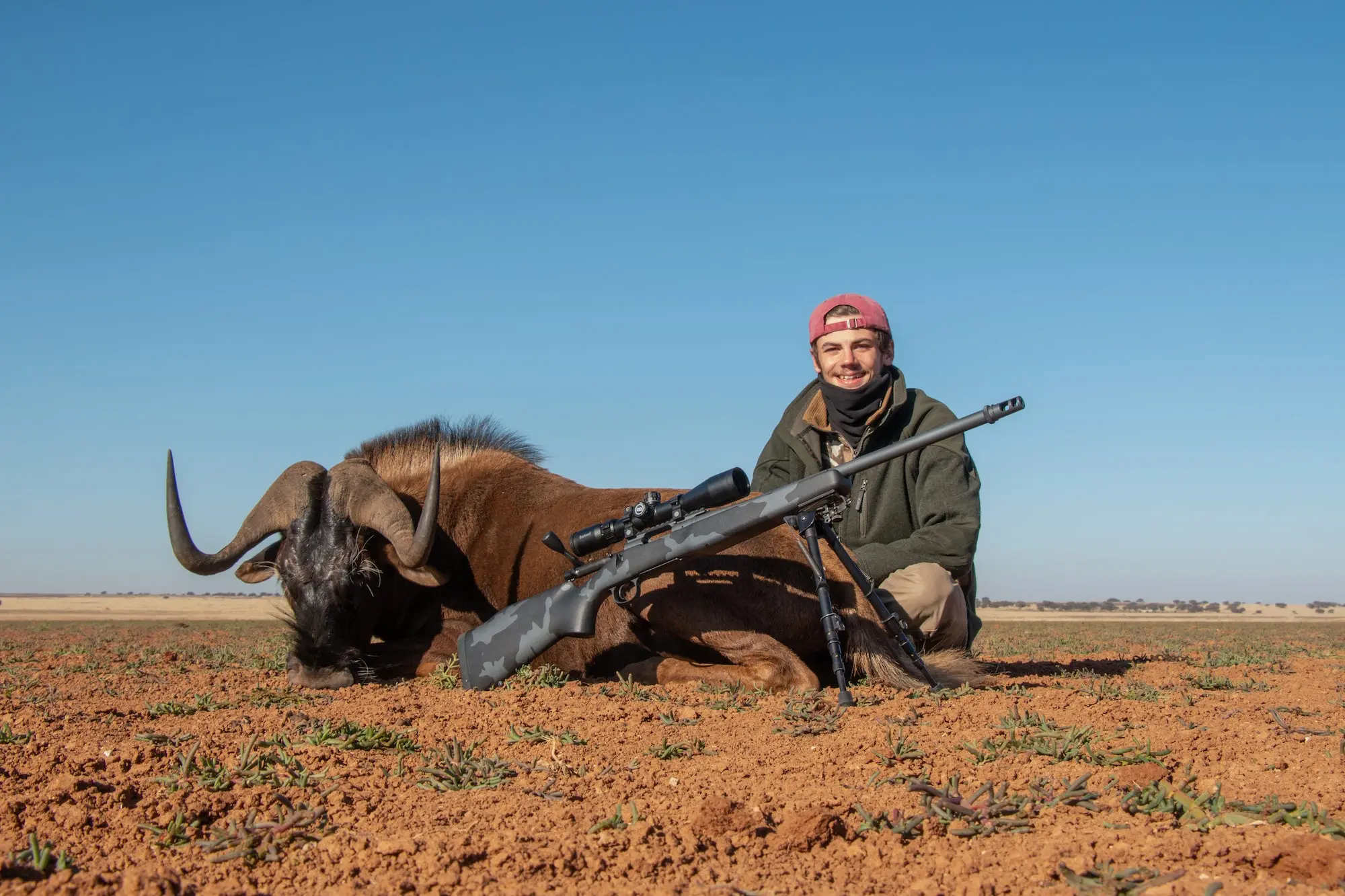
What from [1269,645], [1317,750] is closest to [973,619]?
[1317,750]

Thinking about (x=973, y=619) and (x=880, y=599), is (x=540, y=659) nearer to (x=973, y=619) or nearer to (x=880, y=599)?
(x=880, y=599)

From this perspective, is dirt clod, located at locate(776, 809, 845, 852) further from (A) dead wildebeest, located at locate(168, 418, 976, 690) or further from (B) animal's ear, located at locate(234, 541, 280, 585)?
(B) animal's ear, located at locate(234, 541, 280, 585)

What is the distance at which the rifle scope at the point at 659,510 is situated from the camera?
4777 millimetres

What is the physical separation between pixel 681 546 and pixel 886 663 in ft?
4.35

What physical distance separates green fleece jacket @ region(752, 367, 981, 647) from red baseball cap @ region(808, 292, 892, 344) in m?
0.34

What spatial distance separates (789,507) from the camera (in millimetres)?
4863

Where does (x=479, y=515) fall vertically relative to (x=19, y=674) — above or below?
above

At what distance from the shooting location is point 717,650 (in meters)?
5.56

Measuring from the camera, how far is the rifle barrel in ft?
15.2

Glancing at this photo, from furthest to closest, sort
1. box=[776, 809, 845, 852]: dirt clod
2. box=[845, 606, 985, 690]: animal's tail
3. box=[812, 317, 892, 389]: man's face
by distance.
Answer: box=[812, 317, 892, 389]: man's face → box=[845, 606, 985, 690]: animal's tail → box=[776, 809, 845, 852]: dirt clod

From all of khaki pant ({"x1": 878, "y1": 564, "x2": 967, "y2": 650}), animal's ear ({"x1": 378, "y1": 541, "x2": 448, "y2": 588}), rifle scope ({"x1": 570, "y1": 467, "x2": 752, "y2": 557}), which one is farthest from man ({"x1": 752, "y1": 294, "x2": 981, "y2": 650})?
animal's ear ({"x1": 378, "y1": 541, "x2": 448, "y2": 588})

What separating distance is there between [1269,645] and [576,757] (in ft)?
32.1

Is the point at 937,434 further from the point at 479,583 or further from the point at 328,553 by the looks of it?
the point at 328,553

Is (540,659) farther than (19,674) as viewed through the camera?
No
